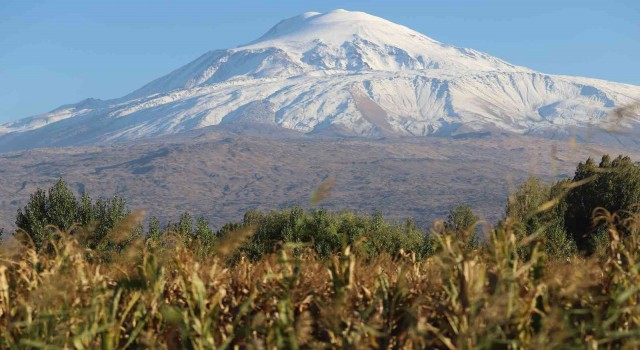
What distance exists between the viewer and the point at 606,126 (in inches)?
172

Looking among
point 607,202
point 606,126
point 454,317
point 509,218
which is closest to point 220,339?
point 454,317

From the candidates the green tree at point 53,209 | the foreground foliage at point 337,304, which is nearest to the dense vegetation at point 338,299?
the foreground foliage at point 337,304

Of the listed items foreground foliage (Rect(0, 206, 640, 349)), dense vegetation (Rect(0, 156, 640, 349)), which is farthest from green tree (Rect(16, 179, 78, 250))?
foreground foliage (Rect(0, 206, 640, 349))

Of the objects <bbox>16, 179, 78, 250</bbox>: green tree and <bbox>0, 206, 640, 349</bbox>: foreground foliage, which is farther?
<bbox>16, 179, 78, 250</bbox>: green tree

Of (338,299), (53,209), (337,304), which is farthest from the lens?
(53,209)

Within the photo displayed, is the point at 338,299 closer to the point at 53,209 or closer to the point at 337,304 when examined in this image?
the point at 337,304

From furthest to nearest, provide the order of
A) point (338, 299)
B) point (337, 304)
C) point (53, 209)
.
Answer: point (53, 209) < point (338, 299) < point (337, 304)

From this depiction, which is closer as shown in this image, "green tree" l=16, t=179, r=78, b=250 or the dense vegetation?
the dense vegetation

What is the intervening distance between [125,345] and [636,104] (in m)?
2.71

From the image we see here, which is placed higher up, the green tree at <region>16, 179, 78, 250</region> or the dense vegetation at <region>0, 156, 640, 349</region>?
the dense vegetation at <region>0, 156, 640, 349</region>

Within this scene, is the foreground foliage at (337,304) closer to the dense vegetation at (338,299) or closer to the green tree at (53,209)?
the dense vegetation at (338,299)

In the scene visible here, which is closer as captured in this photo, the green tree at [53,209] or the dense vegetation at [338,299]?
the dense vegetation at [338,299]

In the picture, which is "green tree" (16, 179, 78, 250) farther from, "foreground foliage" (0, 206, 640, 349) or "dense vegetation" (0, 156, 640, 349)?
"foreground foliage" (0, 206, 640, 349)

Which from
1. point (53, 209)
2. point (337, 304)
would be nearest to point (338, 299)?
point (337, 304)
